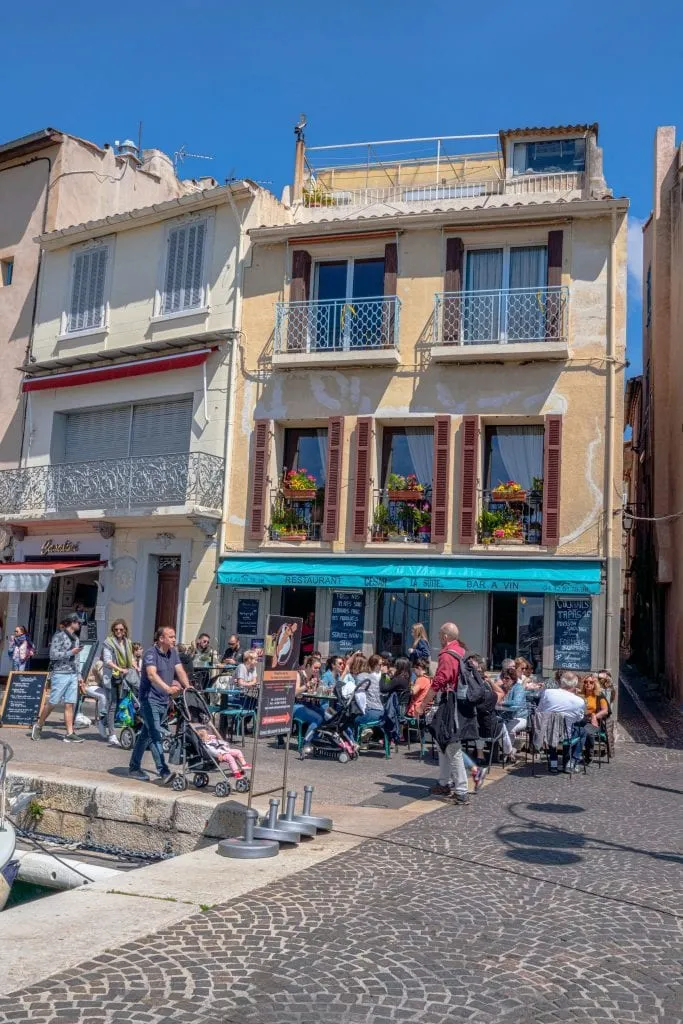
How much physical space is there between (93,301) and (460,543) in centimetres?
1021

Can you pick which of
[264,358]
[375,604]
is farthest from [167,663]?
[264,358]

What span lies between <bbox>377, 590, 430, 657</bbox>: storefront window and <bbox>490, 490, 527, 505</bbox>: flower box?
86.7 inches

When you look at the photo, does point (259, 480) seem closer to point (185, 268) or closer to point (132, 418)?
point (132, 418)

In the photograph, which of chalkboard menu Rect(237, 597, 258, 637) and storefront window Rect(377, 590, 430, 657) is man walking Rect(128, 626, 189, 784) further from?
chalkboard menu Rect(237, 597, 258, 637)

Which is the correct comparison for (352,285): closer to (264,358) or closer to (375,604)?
(264,358)

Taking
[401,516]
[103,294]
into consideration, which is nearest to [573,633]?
[401,516]

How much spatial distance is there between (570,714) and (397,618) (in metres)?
6.21

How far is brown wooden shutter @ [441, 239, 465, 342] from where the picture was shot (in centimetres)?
1770

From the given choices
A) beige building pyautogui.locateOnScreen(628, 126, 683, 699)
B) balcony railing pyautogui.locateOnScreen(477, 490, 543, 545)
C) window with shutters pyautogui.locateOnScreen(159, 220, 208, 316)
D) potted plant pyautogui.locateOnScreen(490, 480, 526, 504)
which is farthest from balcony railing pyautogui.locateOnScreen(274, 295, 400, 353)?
beige building pyautogui.locateOnScreen(628, 126, 683, 699)

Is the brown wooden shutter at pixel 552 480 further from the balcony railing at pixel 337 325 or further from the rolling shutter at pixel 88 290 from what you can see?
the rolling shutter at pixel 88 290

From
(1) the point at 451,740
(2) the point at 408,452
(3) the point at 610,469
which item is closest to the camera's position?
(1) the point at 451,740

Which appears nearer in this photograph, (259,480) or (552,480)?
(552,480)

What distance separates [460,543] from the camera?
55.8ft

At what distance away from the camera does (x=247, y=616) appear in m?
18.3
